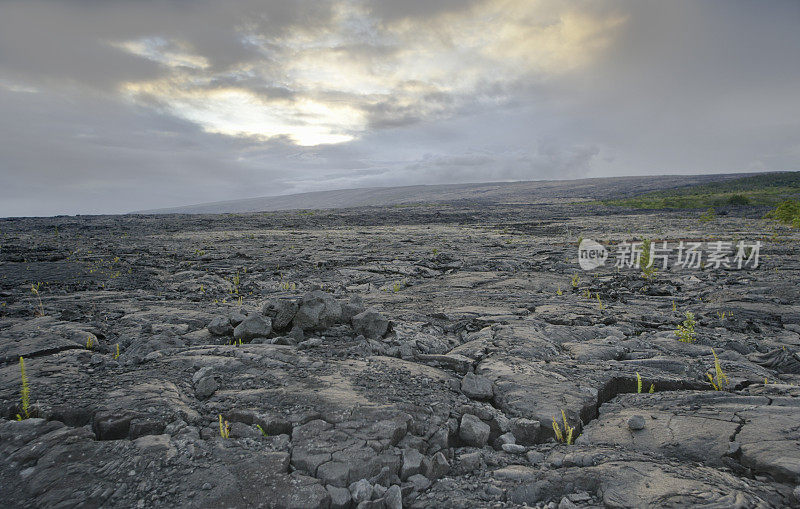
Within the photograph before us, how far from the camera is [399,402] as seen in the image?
4.16 meters

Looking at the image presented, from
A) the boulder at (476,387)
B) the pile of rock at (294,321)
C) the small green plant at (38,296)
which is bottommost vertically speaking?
the boulder at (476,387)

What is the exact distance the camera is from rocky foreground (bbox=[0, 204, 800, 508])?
304 cm

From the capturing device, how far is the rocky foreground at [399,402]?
3041 millimetres

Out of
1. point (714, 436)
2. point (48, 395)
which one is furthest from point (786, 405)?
point (48, 395)

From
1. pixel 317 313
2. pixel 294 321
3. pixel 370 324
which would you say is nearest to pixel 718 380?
pixel 370 324

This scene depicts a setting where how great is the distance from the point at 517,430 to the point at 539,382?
986 millimetres

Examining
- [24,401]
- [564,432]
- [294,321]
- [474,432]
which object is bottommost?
[564,432]

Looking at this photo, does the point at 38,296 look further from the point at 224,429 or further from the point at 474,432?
the point at 474,432

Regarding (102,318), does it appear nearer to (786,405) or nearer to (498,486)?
(498,486)

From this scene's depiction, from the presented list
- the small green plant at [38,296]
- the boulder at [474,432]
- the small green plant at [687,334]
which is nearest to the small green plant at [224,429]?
the boulder at [474,432]

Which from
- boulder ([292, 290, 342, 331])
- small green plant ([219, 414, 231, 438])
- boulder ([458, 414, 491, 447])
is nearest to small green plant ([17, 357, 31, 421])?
small green plant ([219, 414, 231, 438])

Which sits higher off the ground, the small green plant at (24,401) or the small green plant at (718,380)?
the small green plant at (24,401)

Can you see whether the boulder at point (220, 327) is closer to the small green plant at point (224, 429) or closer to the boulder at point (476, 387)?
the small green plant at point (224, 429)

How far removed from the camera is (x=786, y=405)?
13.1ft
